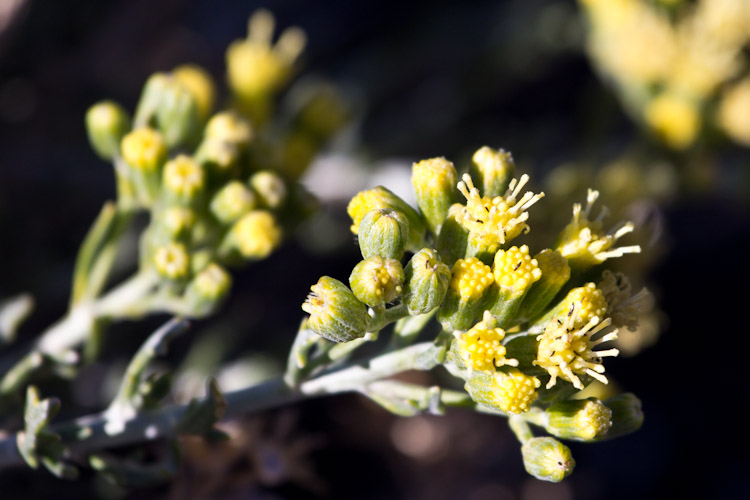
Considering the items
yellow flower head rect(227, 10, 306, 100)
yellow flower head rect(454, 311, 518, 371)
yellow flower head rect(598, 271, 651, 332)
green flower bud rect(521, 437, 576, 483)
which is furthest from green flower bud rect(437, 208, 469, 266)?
yellow flower head rect(227, 10, 306, 100)

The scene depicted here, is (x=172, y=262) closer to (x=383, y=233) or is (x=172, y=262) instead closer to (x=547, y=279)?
(x=383, y=233)

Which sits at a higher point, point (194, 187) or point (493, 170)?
point (194, 187)

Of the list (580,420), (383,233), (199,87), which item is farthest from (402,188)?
(580,420)

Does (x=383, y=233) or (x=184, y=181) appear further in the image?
(x=184, y=181)

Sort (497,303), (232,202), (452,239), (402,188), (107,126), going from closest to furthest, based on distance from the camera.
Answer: (497,303) < (452,239) < (232,202) < (107,126) < (402,188)

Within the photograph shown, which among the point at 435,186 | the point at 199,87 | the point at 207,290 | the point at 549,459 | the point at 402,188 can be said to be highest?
the point at 199,87

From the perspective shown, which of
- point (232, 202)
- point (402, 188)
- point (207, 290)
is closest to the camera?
point (207, 290)
